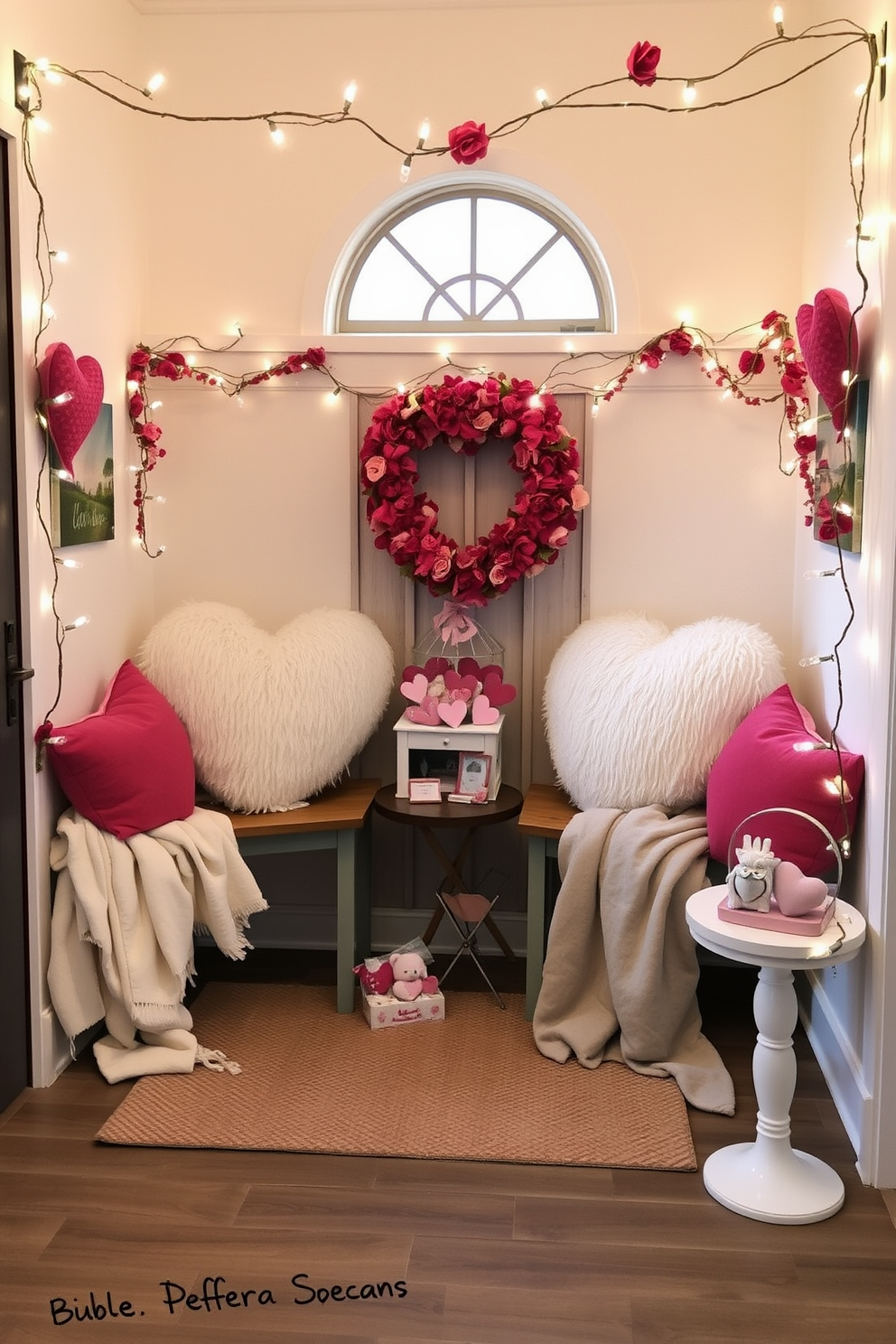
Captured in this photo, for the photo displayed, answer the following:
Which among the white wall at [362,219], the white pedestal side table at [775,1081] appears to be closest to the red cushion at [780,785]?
the white pedestal side table at [775,1081]

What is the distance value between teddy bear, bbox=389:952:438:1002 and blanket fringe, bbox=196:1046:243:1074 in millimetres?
488

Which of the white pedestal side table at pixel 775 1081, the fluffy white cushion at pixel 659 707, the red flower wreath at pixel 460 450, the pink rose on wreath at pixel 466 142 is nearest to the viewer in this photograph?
the white pedestal side table at pixel 775 1081

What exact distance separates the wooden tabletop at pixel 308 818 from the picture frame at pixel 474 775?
0.27 meters

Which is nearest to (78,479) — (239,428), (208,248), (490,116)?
(239,428)

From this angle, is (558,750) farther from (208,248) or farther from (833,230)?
(208,248)

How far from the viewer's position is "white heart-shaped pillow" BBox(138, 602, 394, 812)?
349cm

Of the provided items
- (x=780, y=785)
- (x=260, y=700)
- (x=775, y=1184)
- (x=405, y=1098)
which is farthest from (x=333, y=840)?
(x=775, y=1184)

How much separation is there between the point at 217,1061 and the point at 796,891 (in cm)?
151

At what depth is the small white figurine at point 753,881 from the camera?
260 cm

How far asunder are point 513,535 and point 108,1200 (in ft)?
6.52

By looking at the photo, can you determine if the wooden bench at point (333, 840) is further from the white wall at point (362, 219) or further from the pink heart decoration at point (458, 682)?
the white wall at point (362, 219)

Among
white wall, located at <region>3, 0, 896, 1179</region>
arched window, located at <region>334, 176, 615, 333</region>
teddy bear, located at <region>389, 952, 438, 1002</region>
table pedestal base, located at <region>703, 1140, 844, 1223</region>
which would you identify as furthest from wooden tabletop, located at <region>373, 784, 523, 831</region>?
arched window, located at <region>334, 176, 615, 333</region>

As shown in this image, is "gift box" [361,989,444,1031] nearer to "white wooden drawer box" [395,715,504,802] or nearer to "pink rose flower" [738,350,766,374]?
"white wooden drawer box" [395,715,504,802]

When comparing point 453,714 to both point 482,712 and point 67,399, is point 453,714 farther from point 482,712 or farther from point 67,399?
point 67,399
